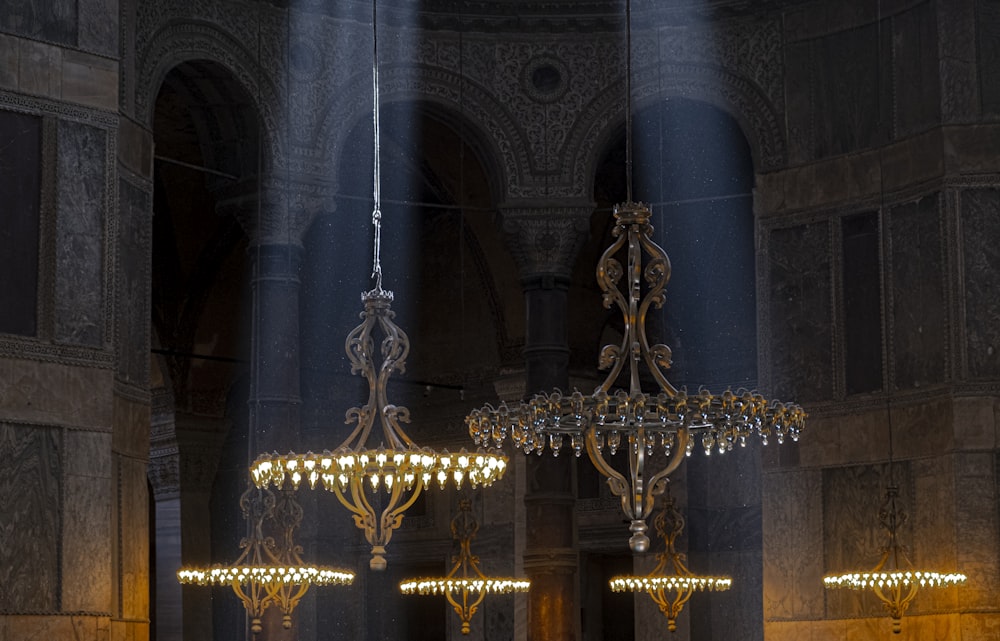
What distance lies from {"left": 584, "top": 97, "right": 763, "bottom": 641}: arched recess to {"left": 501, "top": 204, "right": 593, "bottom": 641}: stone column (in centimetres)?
105

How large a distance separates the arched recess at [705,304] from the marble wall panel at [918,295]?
7.95 ft

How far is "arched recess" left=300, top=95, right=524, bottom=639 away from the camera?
58.1 feet

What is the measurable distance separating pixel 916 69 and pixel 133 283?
6.24m

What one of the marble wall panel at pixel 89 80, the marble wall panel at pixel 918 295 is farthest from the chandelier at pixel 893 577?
the marble wall panel at pixel 89 80

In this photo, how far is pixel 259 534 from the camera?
12.9 meters

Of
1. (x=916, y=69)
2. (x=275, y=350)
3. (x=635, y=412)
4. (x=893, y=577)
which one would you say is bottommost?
(x=893, y=577)

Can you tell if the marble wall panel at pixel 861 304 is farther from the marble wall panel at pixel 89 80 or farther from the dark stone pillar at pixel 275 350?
the marble wall panel at pixel 89 80

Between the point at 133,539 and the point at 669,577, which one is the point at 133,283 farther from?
the point at 669,577

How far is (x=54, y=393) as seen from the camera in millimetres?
12078

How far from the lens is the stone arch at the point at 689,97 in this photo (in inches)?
604

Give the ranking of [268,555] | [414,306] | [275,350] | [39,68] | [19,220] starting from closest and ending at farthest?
[19,220] < [39,68] < [268,555] < [275,350] < [414,306]

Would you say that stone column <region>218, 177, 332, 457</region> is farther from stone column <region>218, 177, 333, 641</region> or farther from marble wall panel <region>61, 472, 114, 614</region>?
marble wall panel <region>61, 472, 114, 614</region>

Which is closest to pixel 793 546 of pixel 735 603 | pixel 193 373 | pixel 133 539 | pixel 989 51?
pixel 735 603

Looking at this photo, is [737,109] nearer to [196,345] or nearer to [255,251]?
[255,251]
